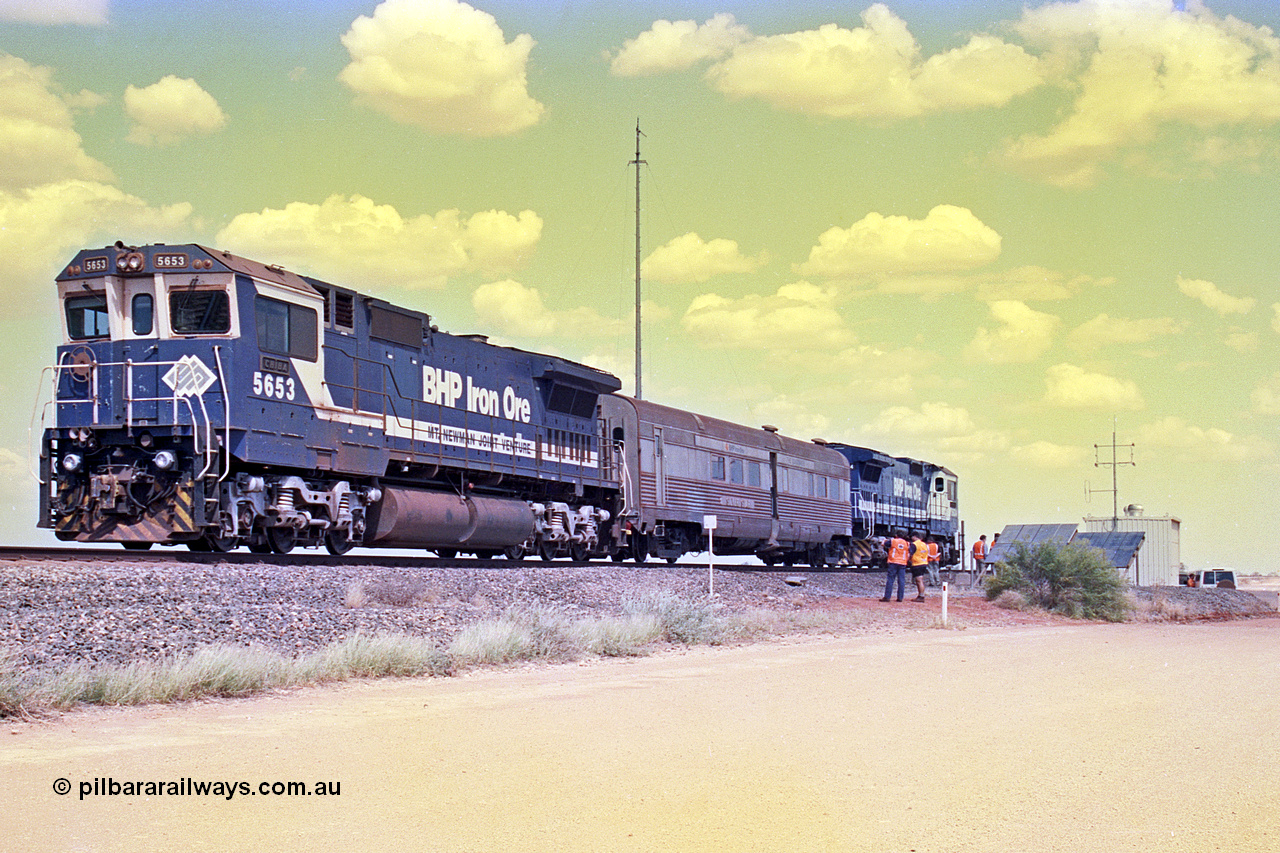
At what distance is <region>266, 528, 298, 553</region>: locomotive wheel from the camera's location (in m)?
17.0

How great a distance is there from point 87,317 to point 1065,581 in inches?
821

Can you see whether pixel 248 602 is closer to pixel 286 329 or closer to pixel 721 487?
pixel 286 329

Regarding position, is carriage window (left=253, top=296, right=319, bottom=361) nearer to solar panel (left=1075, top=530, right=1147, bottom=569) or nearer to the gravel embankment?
the gravel embankment

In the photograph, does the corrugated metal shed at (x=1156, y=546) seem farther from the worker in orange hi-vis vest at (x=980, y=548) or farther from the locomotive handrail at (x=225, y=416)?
the locomotive handrail at (x=225, y=416)

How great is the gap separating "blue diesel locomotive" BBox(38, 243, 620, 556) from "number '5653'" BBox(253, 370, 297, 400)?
2 centimetres

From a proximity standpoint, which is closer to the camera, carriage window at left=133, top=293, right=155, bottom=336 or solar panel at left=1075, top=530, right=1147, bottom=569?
carriage window at left=133, top=293, right=155, bottom=336

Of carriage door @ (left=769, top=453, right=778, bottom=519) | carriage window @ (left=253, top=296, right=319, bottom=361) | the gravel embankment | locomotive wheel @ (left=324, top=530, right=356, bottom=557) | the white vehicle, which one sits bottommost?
the white vehicle

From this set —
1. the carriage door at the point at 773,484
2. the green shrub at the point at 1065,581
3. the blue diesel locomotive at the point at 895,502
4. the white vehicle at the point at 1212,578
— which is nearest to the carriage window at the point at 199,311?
the green shrub at the point at 1065,581

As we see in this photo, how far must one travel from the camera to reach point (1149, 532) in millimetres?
53438

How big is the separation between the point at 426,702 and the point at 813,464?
85.7ft

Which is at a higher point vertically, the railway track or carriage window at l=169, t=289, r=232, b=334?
carriage window at l=169, t=289, r=232, b=334

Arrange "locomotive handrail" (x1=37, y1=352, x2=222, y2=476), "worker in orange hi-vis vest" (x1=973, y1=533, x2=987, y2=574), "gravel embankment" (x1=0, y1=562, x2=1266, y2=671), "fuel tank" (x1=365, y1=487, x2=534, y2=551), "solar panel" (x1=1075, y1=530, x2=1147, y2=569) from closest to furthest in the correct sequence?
"gravel embankment" (x1=0, y1=562, x2=1266, y2=671) < "locomotive handrail" (x1=37, y1=352, x2=222, y2=476) < "fuel tank" (x1=365, y1=487, x2=534, y2=551) < "worker in orange hi-vis vest" (x1=973, y1=533, x2=987, y2=574) < "solar panel" (x1=1075, y1=530, x2=1147, y2=569)

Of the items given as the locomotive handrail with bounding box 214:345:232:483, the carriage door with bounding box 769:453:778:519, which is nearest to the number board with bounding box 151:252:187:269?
the locomotive handrail with bounding box 214:345:232:483

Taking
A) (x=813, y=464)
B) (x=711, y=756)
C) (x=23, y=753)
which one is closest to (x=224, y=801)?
(x=23, y=753)
